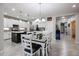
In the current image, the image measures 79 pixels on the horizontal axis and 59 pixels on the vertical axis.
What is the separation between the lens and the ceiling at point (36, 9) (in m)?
2.58

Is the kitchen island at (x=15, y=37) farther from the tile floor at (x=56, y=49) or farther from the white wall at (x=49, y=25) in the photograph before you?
the white wall at (x=49, y=25)

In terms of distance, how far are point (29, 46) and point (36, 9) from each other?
1.04 meters

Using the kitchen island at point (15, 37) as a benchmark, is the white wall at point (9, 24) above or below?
above

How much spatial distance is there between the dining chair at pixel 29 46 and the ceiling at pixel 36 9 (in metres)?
0.58

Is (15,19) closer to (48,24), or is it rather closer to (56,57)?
(48,24)

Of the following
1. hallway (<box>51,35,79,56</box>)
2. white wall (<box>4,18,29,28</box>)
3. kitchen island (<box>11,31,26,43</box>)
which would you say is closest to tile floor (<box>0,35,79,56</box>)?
hallway (<box>51,35,79,56</box>)

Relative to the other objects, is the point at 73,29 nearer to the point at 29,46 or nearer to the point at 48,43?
the point at 48,43

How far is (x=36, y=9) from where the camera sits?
264 centimetres

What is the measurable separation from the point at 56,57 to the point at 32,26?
1051mm

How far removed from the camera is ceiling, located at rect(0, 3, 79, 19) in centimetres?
258

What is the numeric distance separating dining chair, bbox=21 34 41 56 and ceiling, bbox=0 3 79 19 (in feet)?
1.90

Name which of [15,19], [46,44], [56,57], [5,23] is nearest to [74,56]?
[56,57]

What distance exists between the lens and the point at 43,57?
103 inches

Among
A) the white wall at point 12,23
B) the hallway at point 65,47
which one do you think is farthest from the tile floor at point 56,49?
the white wall at point 12,23
